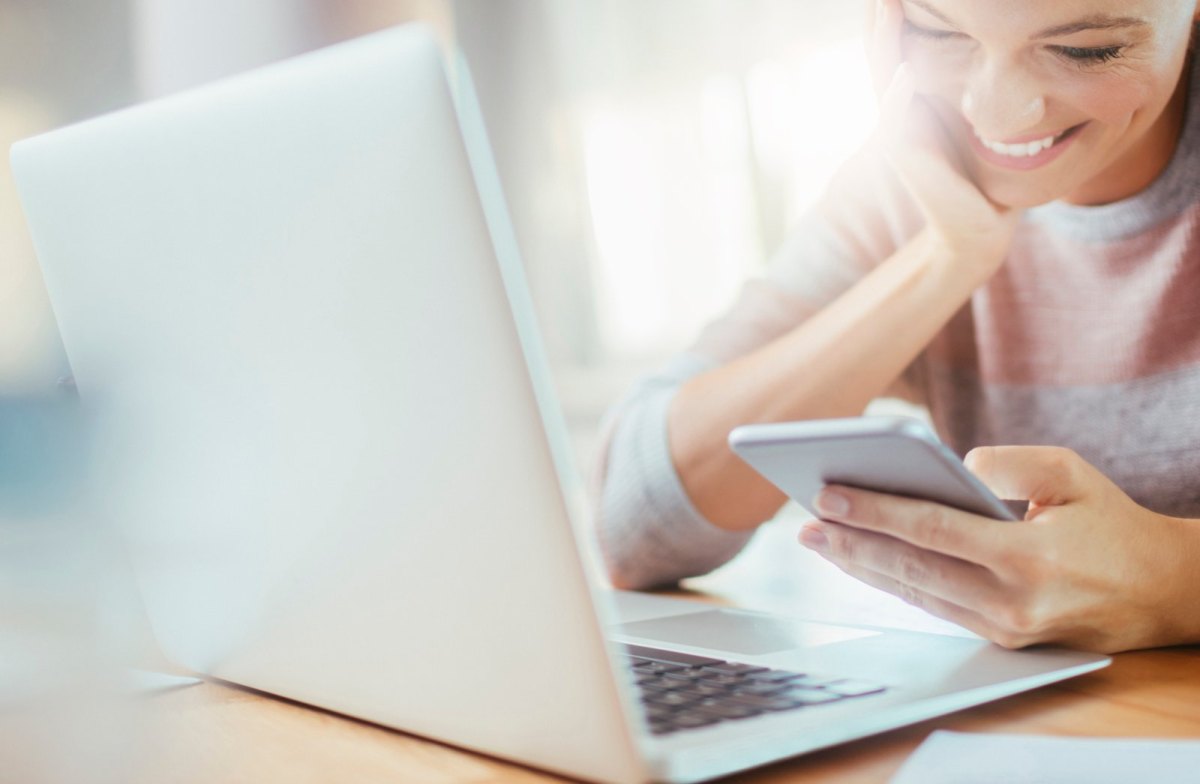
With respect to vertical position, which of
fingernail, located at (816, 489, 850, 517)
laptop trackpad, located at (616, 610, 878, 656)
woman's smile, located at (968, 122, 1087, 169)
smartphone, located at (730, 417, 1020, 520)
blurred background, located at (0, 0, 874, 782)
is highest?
blurred background, located at (0, 0, 874, 782)

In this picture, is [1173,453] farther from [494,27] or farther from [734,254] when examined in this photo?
[494,27]

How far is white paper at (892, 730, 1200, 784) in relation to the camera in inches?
18.6

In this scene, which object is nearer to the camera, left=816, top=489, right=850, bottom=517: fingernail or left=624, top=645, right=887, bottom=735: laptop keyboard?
left=624, top=645, right=887, bottom=735: laptop keyboard

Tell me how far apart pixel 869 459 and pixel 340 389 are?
0.27 meters

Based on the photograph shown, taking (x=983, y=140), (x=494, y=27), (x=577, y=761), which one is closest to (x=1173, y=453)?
(x=983, y=140)

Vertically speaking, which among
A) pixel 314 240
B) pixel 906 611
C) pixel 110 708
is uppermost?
pixel 314 240

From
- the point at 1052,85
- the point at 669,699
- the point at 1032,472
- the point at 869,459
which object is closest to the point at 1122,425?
the point at 1052,85

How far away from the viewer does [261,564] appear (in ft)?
1.96

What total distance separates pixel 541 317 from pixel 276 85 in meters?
2.53

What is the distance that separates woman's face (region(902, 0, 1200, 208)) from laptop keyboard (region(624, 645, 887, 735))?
526 millimetres

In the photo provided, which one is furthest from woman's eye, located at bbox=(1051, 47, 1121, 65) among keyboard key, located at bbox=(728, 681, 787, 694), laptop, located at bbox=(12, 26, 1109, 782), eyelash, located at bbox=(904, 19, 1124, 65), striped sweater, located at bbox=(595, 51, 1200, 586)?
keyboard key, located at bbox=(728, 681, 787, 694)

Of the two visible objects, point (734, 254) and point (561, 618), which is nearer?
point (561, 618)

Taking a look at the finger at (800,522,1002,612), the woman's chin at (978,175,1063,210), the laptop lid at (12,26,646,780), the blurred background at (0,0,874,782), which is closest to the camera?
the laptop lid at (12,26,646,780)

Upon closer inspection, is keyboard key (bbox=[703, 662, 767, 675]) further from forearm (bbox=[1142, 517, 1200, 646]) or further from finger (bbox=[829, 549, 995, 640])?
forearm (bbox=[1142, 517, 1200, 646])
